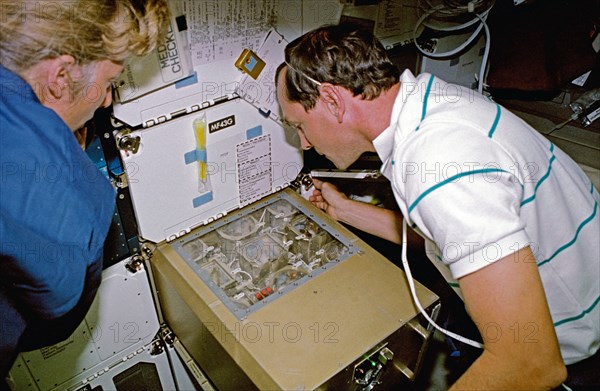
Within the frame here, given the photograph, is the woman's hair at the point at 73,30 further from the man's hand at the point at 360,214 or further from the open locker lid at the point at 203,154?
the man's hand at the point at 360,214

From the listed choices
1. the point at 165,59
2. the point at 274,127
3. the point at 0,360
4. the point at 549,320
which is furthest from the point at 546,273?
the point at 0,360

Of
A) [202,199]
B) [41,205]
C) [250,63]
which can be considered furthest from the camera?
[202,199]

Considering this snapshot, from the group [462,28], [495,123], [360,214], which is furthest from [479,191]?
[462,28]

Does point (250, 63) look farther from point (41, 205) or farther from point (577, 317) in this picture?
point (577, 317)

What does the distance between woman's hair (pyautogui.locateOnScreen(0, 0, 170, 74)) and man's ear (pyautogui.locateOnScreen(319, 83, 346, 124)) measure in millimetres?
466

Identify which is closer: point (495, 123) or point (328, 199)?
point (495, 123)

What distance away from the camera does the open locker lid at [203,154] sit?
1299 mm

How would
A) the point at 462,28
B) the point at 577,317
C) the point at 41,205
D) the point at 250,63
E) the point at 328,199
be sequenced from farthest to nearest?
the point at 462,28
the point at 328,199
the point at 250,63
the point at 577,317
the point at 41,205

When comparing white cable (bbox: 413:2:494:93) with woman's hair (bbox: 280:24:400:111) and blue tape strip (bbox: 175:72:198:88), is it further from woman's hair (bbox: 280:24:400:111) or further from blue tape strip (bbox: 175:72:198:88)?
blue tape strip (bbox: 175:72:198:88)

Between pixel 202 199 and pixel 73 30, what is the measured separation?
0.75 metres

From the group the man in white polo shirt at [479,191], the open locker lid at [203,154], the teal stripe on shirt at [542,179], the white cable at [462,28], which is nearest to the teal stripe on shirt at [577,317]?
the man in white polo shirt at [479,191]

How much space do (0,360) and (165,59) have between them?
2.65 ft

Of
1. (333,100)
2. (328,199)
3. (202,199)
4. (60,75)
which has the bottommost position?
(328,199)

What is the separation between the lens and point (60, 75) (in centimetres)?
88
